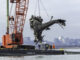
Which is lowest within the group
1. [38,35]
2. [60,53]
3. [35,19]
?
[60,53]

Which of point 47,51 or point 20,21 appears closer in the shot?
point 47,51

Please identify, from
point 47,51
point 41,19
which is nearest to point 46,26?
point 41,19

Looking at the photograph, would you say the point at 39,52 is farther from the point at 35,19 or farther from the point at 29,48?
the point at 35,19

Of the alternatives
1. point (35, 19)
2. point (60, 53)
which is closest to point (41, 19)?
point (35, 19)

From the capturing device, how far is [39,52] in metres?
85.9

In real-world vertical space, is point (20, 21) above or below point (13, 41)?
above

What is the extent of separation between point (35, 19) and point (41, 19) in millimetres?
2318

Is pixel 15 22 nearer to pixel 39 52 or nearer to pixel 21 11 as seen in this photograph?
pixel 21 11

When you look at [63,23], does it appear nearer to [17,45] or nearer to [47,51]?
[47,51]

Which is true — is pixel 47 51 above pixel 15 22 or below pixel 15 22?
below

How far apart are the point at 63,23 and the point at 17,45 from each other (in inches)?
724

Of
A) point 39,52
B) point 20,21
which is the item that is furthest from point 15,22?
point 39,52

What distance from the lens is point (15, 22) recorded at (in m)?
96.5

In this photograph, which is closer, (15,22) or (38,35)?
(38,35)
